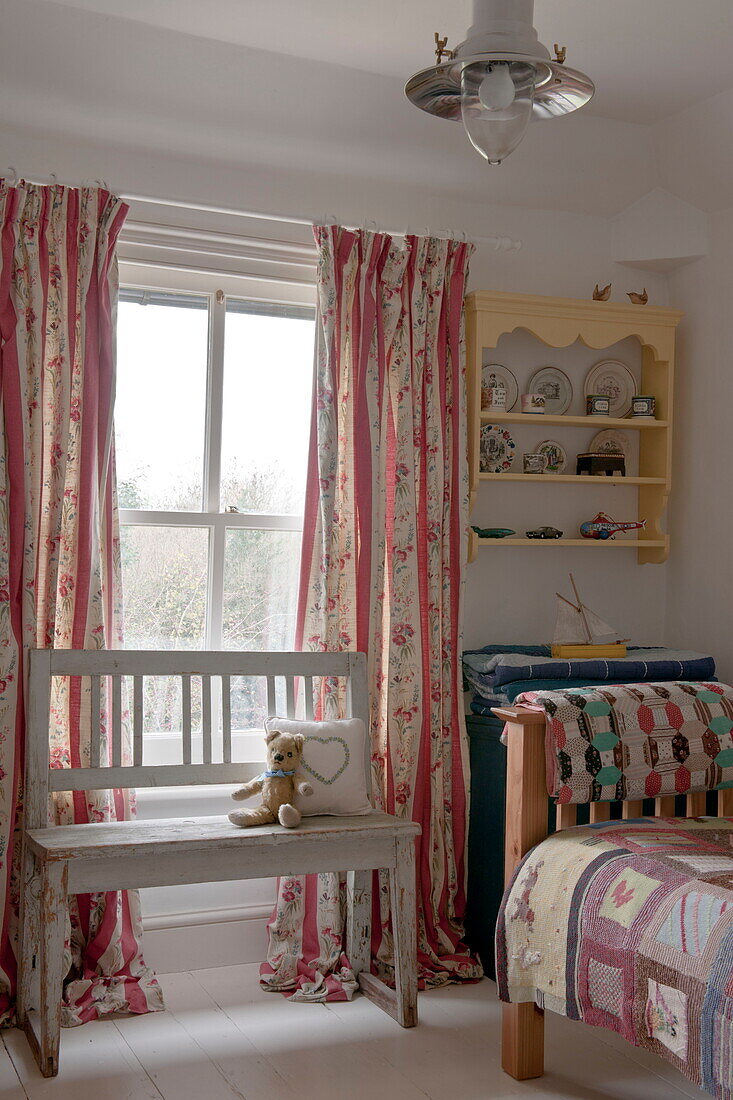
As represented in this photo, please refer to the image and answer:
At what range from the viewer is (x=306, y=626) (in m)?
3.07

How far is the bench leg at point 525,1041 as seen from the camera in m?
2.41

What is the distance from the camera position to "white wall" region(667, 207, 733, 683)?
3.37 metres

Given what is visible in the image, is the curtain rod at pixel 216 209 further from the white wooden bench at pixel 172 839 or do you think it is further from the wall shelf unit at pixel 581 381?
the white wooden bench at pixel 172 839

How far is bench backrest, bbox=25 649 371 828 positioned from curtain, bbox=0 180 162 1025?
0.08 meters

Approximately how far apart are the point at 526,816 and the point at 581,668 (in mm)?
663

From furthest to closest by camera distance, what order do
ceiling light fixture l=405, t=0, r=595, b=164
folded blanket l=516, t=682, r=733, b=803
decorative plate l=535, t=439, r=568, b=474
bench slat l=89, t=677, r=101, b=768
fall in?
decorative plate l=535, t=439, r=568, b=474 → bench slat l=89, t=677, r=101, b=768 → folded blanket l=516, t=682, r=733, b=803 → ceiling light fixture l=405, t=0, r=595, b=164

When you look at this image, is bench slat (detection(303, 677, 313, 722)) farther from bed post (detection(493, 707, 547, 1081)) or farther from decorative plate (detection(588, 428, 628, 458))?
decorative plate (detection(588, 428, 628, 458))

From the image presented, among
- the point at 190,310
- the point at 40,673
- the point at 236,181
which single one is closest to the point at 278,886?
the point at 40,673

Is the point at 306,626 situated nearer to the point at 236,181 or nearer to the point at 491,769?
the point at 491,769

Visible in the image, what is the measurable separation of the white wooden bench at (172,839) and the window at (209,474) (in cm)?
23

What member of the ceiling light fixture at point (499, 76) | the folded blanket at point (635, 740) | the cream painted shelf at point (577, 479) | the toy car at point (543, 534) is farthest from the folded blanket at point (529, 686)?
→ the ceiling light fixture at point (499, 76)

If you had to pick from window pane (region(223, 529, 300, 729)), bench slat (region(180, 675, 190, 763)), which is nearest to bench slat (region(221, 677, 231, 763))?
bench slat (region(180, 675, 190, 763))

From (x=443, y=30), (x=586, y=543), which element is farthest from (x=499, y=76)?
(x=586, y=543)

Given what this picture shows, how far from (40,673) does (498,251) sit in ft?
6.37
